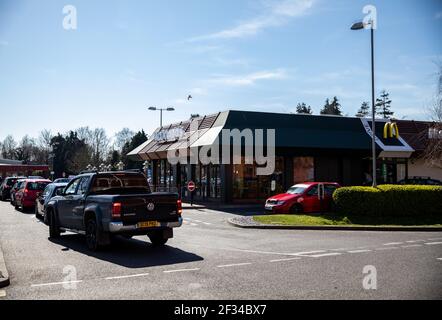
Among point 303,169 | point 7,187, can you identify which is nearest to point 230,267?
point 303,169

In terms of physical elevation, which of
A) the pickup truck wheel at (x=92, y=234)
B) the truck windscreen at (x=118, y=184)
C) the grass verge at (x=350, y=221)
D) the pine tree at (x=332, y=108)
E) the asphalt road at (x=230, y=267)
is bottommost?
the grass verge at (x=350, y=221)

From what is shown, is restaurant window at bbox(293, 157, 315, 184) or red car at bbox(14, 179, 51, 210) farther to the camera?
restaurant window at bbox(293, 157, 315, 184)

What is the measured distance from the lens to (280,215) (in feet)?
61.6

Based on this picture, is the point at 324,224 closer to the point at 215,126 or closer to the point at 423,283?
the point at 423,283

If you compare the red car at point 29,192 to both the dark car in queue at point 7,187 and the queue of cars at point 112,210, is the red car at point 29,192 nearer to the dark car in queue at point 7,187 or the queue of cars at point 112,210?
the queue of cars at point 112,210

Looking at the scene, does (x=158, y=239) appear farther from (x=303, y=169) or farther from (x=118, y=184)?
(x=303, y=169)

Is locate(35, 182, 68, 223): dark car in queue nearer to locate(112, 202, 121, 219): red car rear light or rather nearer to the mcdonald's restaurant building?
locate(112, 202, 121, 219): red car rear light

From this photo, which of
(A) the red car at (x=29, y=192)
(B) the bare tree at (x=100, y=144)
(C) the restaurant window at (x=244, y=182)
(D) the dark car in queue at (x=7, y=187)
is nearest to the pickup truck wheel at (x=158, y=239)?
(A) the red car at (x=29, y=192)

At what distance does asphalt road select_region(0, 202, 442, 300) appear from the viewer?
6.92m

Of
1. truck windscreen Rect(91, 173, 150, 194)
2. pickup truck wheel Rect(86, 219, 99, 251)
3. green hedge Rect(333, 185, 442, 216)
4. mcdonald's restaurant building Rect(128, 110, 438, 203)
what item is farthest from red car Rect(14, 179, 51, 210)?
green hedge Rect(333, 185, 442, 216)

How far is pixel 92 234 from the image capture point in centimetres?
1113

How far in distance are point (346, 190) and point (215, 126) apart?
40.5 feet

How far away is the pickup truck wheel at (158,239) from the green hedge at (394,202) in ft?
29.6

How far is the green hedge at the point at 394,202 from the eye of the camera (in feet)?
59.4
